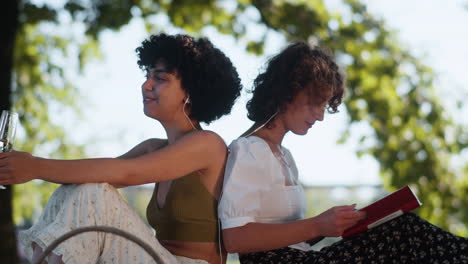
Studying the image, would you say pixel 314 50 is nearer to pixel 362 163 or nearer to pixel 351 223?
pixel 351 223

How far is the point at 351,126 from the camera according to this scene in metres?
6.35

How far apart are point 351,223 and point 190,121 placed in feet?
2.11

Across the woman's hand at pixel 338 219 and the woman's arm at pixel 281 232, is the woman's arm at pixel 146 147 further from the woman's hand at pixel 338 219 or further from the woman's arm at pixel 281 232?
the woman's hand at pixel 338 219

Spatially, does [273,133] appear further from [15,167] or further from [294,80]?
[15,167]

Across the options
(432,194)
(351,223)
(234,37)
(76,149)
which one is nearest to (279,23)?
(234,37)

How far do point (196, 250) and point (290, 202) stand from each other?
13.2 inches

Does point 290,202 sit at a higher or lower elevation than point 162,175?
lower

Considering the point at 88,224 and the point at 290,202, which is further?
the point at 290,202

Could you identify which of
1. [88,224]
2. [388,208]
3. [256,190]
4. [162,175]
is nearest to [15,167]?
[88,224]

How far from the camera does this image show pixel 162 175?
215 centimetres

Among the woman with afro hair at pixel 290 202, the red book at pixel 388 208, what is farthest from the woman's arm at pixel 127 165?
the red book at pixel 388 208

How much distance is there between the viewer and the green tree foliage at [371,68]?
618 centimetres

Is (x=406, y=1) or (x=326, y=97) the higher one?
(x=406, y=1)

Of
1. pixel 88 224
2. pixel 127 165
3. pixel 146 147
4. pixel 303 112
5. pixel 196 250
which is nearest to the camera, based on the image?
pixel 88 224
